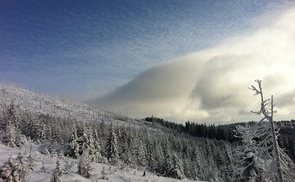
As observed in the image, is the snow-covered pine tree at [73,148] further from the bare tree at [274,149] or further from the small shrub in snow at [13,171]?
the bare tree at [274,149]

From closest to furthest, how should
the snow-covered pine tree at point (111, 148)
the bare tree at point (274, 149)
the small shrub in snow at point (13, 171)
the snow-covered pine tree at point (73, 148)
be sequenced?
1. the bare tree at point (274, 149)
2. the small shrub in snow at point (13, 171)
3. the snow-covered pine tree at point (73, 148)
4. the snow-covered pine tree at point (111, 148)

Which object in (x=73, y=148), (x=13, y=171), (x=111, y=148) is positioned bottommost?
(x=13, y=171)

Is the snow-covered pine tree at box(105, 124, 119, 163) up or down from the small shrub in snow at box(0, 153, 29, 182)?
up

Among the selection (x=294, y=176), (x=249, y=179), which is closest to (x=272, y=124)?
(x=294, y=176)

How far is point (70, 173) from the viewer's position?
32.3 meters

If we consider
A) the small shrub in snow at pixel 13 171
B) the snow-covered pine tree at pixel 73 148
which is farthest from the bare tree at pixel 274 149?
the snow-covered pine tree at pixel 73 148

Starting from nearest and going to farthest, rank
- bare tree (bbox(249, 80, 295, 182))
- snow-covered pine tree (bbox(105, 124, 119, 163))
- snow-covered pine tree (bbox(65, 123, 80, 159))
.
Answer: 1. bare tree (bbox(249, 80, 295, 182))
2. snow-covered pine tree (bbox(65, 123, 80, 159))
3. snow-covered pine tree (bbox(105, 124, 119, 163))

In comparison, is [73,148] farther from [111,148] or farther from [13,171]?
[13,171]

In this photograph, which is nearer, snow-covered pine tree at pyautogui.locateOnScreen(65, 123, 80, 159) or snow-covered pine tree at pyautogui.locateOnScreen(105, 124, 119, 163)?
snow-covered pine tree at pyautogui.locateOnScreen(65, 123, 80, 159)

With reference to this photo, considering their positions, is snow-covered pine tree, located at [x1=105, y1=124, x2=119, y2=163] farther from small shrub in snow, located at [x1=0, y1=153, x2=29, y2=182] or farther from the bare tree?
the bare tree

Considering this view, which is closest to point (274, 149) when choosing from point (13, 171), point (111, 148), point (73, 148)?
point (13, 171)

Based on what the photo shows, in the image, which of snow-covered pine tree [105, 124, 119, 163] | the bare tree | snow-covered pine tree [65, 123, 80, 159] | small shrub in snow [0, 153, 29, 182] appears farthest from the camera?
snow-covered pine tree [105, 124, 119, 163]

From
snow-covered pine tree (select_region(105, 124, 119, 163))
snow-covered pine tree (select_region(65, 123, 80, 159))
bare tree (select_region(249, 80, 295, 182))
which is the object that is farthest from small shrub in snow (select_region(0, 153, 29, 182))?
snow-covered pine tree (select_region(105, 124, 119, 163))

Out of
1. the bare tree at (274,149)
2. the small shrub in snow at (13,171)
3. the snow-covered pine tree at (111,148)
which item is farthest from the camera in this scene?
the snow-covered pine tree at (111,148)
